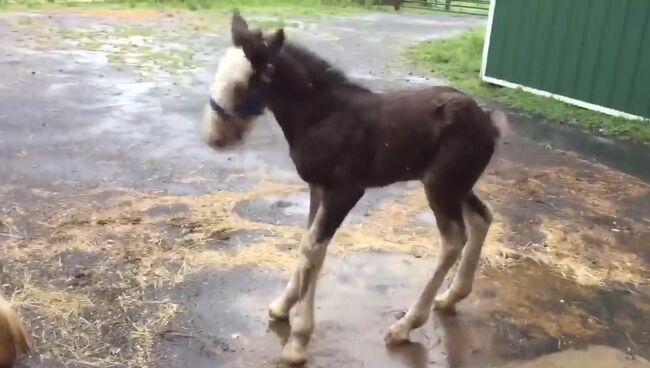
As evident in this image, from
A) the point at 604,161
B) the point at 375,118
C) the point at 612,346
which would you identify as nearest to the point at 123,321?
the point at 375,118

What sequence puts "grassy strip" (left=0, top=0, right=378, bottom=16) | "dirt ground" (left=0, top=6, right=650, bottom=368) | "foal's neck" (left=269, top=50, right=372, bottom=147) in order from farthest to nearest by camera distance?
"grassy strip" (left=0, top=0, right=378, bottom=16) → "dirt ground" (left=0, top=6, right=650, bottom=368) → "foal's neck" (left=269, top=50, right=372, bottom=147)

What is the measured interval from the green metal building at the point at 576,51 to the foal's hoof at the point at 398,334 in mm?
6668

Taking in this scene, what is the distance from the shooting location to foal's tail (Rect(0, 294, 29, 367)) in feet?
9.89

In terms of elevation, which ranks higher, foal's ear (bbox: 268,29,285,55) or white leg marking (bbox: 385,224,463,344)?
foal's ear (bbox: 268,29,285,55)

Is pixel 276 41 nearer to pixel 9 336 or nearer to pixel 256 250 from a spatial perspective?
pixel 9 336

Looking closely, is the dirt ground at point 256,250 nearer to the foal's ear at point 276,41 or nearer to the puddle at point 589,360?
the puddle at point 589,360

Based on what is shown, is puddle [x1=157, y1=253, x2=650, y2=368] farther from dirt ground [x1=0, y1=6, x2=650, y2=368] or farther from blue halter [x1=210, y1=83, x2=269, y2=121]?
blue halter [x1=210, y1=83, x2=269, y2=121]

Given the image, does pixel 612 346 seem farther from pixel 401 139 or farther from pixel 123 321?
pixel 123 321

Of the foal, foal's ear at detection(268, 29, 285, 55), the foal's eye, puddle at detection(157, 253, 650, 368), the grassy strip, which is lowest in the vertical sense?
puddle at detection(157, 253, 650, 368)

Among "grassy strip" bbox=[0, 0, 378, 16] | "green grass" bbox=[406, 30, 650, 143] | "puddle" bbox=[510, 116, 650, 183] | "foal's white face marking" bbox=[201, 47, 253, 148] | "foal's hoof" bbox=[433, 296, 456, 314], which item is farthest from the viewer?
"grassy strip" bbox=[0, 0, 378, 16]

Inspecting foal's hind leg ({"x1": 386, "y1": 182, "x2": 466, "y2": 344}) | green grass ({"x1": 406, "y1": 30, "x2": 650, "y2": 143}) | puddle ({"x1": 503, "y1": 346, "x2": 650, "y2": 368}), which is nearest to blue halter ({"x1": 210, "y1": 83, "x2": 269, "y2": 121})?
foal's hind leg ({"x1": 386, "y1": 182, "x2": 466, "y2": 344})

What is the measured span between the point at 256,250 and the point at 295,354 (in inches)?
52.1

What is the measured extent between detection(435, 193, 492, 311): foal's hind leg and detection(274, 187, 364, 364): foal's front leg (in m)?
0.75

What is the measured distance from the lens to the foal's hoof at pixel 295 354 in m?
3.46
